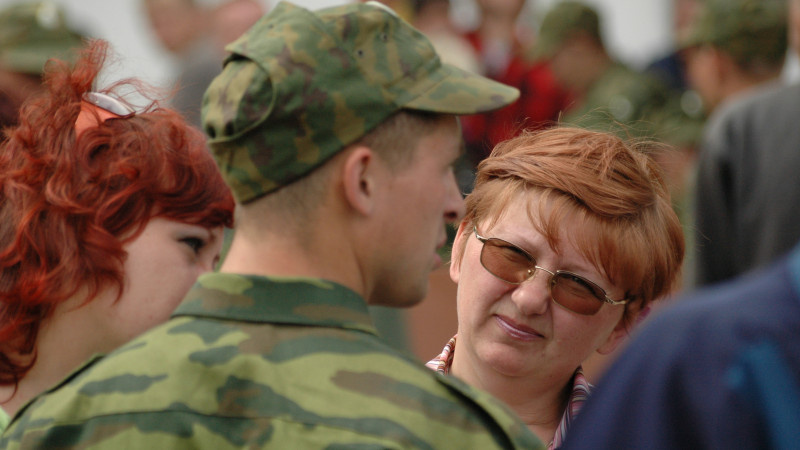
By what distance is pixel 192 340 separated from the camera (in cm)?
151

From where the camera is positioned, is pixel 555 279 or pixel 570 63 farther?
pixel 570 63

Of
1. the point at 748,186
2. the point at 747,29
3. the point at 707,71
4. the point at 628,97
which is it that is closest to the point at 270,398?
the point at 748,186

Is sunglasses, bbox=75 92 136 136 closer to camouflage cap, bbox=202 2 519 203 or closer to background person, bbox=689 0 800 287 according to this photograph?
camouflage cap, bbox=202 2 519 203

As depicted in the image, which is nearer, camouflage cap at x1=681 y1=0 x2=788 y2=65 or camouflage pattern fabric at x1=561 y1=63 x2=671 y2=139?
camouflage cap at x1=681 y1=0 x2=788 y2=65

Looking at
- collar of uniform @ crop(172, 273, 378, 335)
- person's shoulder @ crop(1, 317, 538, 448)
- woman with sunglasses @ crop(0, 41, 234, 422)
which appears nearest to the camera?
person's shoulder @ crop(1, 317, 538, 448)

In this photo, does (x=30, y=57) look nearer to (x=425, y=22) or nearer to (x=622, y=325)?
(x=425, y=22)

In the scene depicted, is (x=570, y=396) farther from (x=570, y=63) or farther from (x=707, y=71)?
(x=570, y=63)

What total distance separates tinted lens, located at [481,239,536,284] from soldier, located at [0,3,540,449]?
0.55m

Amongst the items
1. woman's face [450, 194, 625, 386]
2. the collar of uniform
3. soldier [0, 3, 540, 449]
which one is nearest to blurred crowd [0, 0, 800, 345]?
woman's face [450, 194, 625, 386]

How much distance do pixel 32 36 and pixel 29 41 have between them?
4cm

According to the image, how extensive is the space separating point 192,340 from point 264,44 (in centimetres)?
45

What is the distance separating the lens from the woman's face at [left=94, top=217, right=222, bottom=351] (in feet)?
6.99

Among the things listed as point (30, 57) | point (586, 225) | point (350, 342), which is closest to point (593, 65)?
point (30, 57)

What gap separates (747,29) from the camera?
4.43 meters
